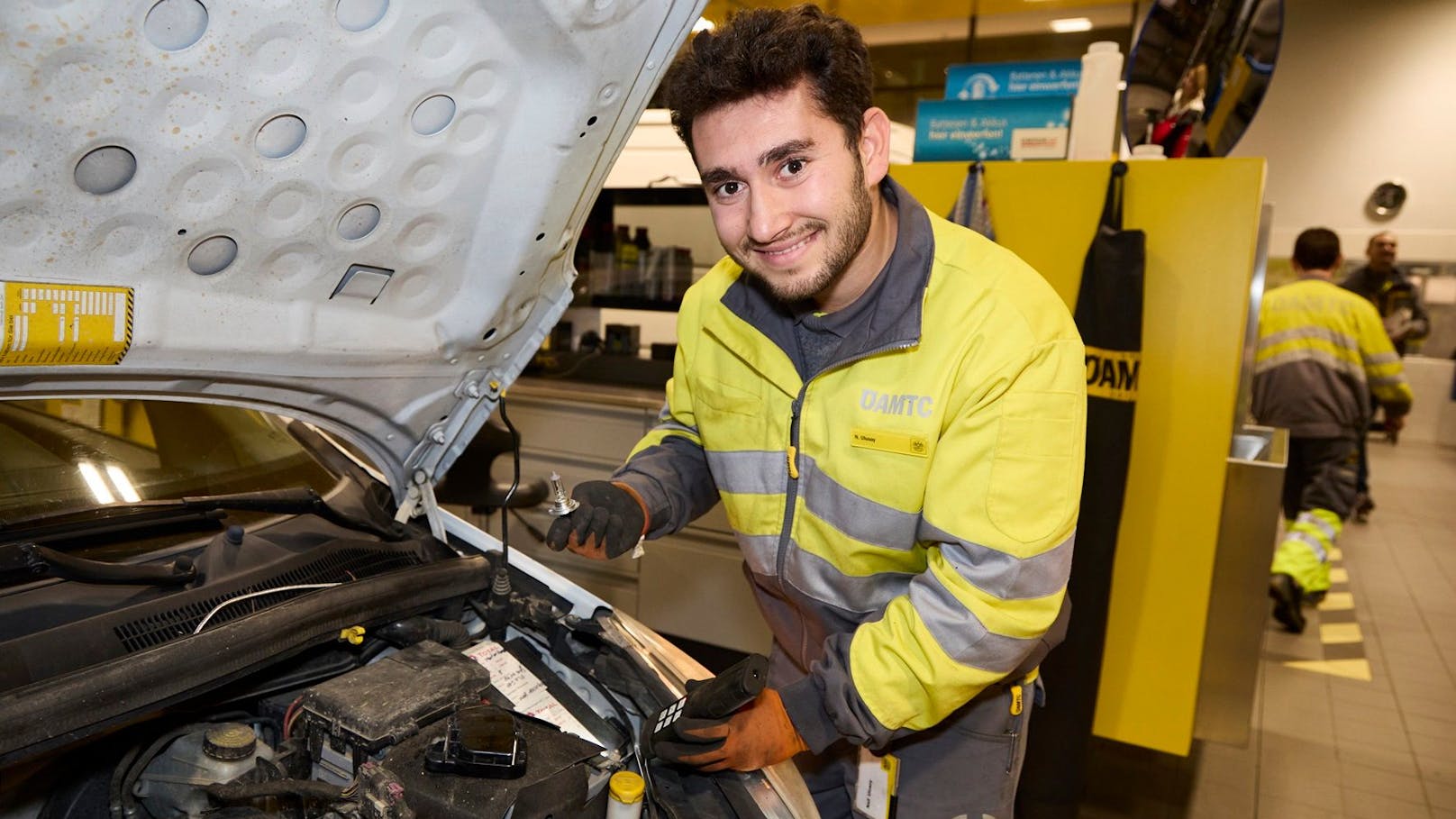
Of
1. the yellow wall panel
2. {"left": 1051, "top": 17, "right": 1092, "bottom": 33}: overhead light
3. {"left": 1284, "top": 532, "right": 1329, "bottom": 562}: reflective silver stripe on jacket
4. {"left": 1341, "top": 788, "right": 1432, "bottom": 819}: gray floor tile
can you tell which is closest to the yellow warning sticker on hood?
the yellow wall panel

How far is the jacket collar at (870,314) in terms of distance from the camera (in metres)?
1.41

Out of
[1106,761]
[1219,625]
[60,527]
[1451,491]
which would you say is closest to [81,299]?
[60,527]

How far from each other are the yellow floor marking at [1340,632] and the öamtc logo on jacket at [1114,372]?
268cm

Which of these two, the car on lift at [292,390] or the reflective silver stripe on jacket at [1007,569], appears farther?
the reflective silver stripe on jacket at [1007,569]

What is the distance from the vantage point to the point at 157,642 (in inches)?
45.9

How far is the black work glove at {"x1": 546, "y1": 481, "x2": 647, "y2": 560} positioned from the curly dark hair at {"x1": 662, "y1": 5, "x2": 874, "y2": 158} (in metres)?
0.63

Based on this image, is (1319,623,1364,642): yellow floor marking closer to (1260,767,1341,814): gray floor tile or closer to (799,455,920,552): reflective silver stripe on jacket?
(1260,767,1341,814): gray floor tile

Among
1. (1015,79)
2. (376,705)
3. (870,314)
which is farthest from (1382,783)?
(376,705)

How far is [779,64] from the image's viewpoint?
51.4 inches

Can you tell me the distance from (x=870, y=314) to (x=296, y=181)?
2.70 feet

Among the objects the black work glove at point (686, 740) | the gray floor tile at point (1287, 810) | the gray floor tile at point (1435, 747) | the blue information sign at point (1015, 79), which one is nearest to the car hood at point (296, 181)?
the black work glove at point (686, 740)

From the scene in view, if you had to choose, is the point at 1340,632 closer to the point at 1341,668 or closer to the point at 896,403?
the point at 1341,668

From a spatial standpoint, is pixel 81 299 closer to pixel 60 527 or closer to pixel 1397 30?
pixel 60 527

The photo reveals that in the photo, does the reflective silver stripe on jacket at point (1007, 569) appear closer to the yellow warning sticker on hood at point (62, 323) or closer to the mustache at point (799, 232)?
the mustache at point (799, 232)
